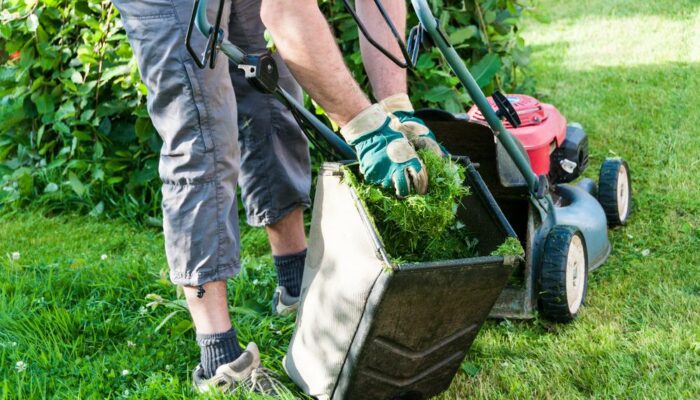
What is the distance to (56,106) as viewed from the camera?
12.8 ft

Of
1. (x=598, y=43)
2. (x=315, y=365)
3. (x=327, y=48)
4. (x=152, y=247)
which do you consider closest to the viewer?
(x=327, y=48)

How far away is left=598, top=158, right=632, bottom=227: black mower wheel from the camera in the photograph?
10.6 ft

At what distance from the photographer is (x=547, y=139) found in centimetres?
283

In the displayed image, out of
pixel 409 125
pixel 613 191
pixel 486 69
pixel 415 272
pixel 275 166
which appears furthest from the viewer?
pixel 486 69

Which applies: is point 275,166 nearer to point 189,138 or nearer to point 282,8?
point 189,138

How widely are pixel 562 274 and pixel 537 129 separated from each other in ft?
1.79

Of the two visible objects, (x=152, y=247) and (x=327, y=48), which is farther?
(x=152, y=247)

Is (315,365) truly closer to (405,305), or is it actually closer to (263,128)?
(405,305)

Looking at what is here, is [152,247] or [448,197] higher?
[448,197]

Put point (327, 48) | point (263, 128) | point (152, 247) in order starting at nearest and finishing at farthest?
point (327, 48) < point (263, 128) < point (152, 247)

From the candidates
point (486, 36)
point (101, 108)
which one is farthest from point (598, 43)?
point (101, 108)

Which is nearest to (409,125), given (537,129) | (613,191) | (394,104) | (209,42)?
(394,104)

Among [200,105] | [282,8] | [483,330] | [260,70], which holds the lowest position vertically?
[483,330]

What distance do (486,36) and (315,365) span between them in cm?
207
